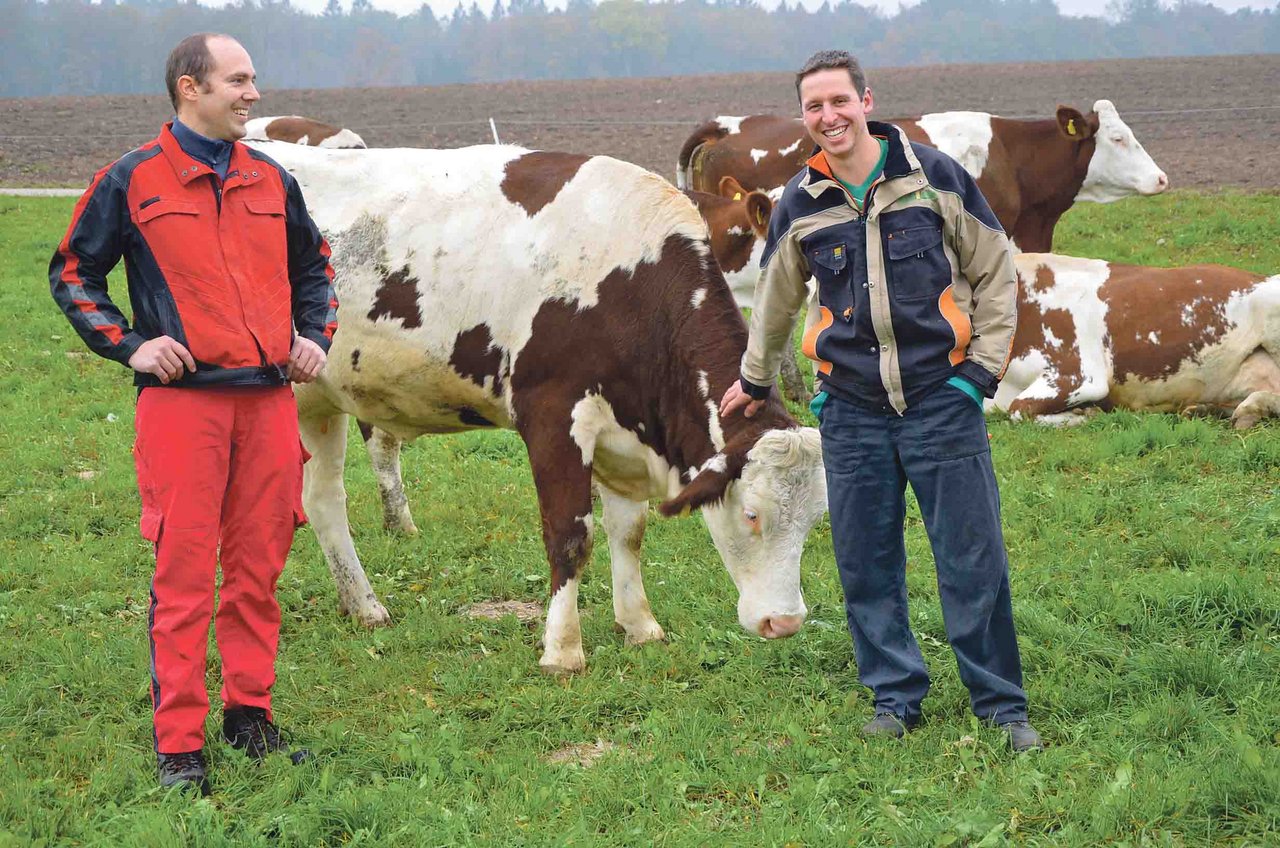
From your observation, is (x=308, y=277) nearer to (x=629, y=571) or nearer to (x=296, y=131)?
(x=629, y=571)

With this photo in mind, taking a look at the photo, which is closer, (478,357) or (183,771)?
(183,771)

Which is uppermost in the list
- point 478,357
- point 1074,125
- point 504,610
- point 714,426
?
point 1074,125

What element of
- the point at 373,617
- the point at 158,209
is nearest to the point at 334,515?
the point at 373,617

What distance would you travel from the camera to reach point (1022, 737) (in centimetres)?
409

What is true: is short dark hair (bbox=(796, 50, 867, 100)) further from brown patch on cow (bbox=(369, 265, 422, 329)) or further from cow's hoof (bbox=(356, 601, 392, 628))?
cow's hoof (bbox=(356, 601, 392, 628))

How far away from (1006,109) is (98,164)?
21345 mm

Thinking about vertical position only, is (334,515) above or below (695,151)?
below

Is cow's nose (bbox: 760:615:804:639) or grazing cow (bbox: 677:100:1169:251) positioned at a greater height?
grazing cow (bbox: 677:100:1169:251)

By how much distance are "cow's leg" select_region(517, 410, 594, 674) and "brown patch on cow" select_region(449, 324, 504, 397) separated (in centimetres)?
27

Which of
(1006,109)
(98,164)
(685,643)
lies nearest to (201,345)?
(685,643)

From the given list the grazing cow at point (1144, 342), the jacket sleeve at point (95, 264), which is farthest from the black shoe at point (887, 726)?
the grazing cow at point (1144, 342)

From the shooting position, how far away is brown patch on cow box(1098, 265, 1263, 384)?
27.6ft

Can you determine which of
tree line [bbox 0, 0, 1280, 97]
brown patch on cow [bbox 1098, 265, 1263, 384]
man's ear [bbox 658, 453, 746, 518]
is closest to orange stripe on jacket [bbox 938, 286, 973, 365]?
man's ear [bbox 658, 453, 746, 518]

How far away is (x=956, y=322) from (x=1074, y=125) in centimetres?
902
